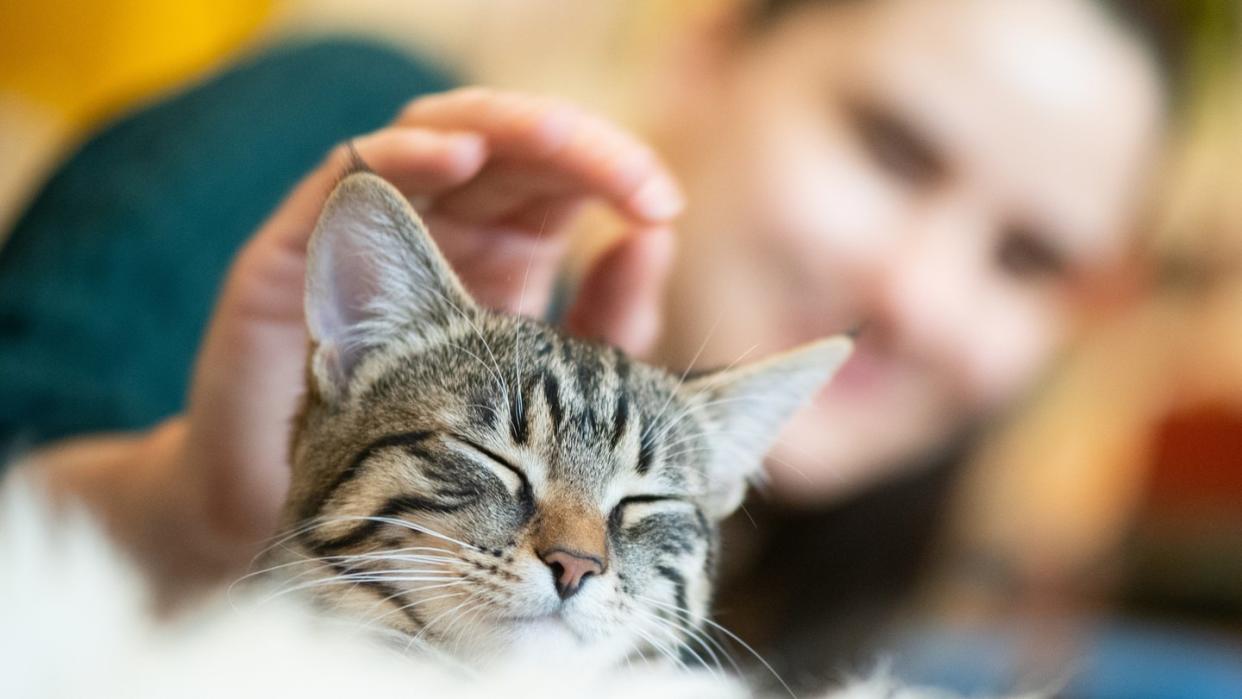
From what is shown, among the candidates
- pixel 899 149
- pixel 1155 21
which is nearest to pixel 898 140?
pixel 899 149

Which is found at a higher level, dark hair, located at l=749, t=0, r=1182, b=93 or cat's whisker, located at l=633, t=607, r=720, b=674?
dark hair, located at l=749, t=0, r=1182, b=93

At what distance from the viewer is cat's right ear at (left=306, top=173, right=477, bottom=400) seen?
422 millimetres

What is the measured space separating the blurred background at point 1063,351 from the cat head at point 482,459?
2.13ft

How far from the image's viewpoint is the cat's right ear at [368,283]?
42cm

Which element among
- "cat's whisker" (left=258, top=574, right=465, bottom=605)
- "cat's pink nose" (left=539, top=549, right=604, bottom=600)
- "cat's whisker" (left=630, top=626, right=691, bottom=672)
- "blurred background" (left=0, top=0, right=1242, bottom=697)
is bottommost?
"cat's whisker" (left=258, top=574, right=465, bottom=605)

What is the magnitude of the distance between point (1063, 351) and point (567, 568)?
123cm

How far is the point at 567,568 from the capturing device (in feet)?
1.39

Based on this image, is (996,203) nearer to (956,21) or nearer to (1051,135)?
(1051,135)

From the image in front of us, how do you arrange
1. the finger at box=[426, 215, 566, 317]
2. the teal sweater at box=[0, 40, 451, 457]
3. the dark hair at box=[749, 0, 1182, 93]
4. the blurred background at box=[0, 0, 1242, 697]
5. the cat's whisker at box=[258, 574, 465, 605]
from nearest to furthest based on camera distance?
the cat's whisker at box=[258, 574, 465, 605]
the finger at box=[426, 215, 566, 317]
the teal sweater at box=[0, 40, 451, 457]
the dark hair at box=[749, 0, 1182, 93]
the blurred background at box=[0, 0, 1242, 697]

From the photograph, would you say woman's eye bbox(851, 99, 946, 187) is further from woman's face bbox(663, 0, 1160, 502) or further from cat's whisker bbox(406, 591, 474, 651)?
cat's whisker bbox(406, 591, 474, 651)

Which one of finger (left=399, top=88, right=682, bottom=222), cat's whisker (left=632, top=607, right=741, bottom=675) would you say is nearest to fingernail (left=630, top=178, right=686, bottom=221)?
finger (left=399, top=88, right=682, bottom=222)

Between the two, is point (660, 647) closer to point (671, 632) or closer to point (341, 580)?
point (671, 632)

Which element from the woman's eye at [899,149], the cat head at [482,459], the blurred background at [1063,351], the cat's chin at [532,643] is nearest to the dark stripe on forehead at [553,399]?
the cat head at [482,459]

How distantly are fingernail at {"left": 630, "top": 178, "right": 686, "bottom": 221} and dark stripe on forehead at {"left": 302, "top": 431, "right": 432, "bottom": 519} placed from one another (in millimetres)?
163
